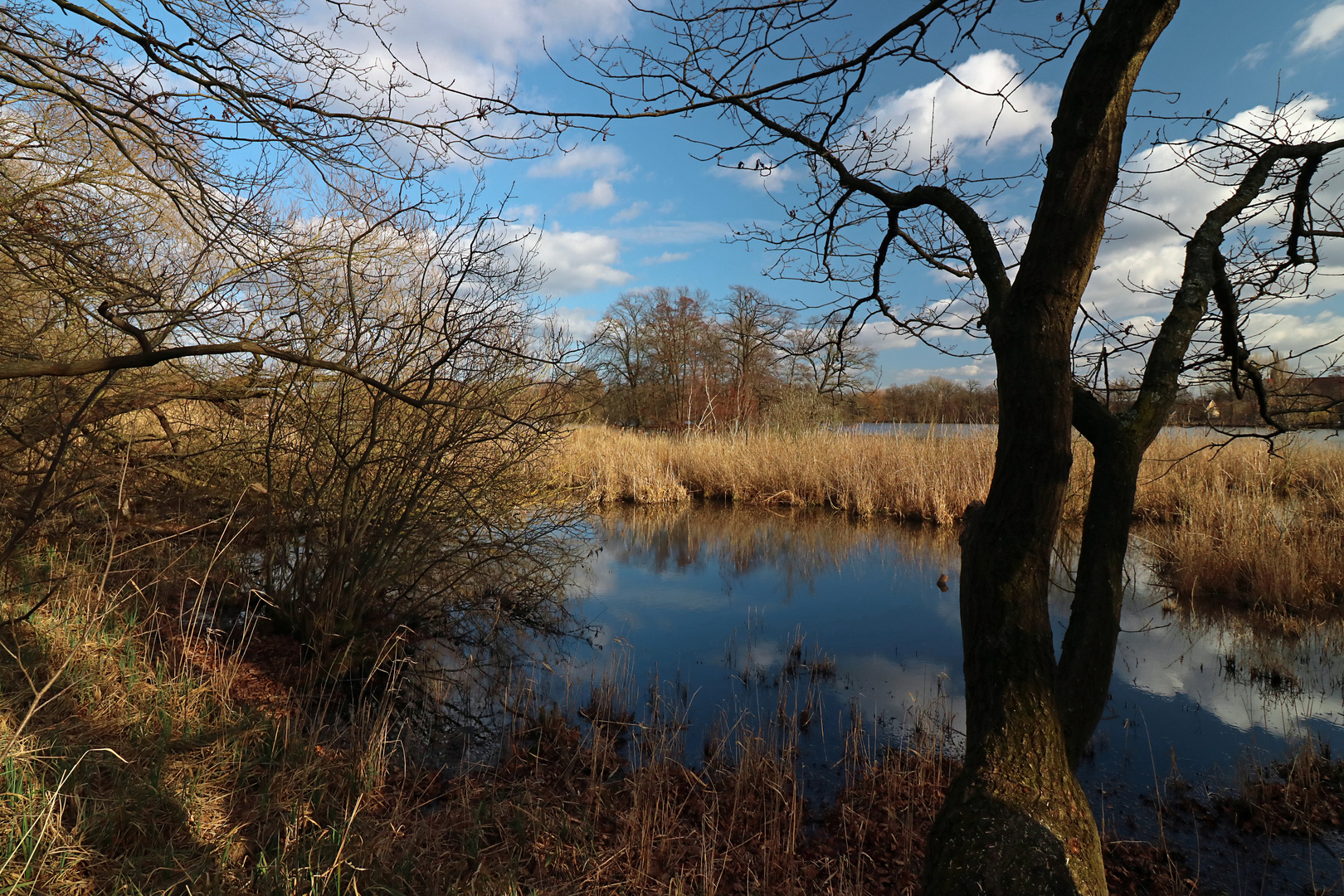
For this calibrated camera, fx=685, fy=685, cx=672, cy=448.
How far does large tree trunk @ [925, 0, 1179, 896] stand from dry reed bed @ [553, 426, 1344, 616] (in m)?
4.12

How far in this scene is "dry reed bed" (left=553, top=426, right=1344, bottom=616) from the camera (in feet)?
24.4

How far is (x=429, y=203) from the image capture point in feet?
14.1

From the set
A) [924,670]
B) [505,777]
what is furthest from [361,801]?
[924,670]

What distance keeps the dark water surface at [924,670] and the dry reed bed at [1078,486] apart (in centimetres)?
80

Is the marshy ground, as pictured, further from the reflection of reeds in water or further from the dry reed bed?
the dry reed bed

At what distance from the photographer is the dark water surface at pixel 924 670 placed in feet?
12.1

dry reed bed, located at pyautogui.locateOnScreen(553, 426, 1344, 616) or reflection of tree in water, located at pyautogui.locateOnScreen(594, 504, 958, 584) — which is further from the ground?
dry reed bed, located at pyautogui.locateOnScreen(553, 426, 1344, 616)

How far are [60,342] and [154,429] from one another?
1514mm

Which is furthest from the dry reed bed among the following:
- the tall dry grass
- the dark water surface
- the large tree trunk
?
the large tree trunk

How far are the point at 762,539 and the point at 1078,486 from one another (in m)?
4.74

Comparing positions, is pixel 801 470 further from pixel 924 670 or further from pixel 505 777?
pixel 505 777

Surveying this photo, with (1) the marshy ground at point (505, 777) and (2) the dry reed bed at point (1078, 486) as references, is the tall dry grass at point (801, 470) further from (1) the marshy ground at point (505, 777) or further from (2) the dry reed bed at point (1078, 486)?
(1) the marshy ground at point (505, 777)

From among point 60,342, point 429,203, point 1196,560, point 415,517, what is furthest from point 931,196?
point 1196,560

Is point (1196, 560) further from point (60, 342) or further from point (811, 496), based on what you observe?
point (60, 342)
